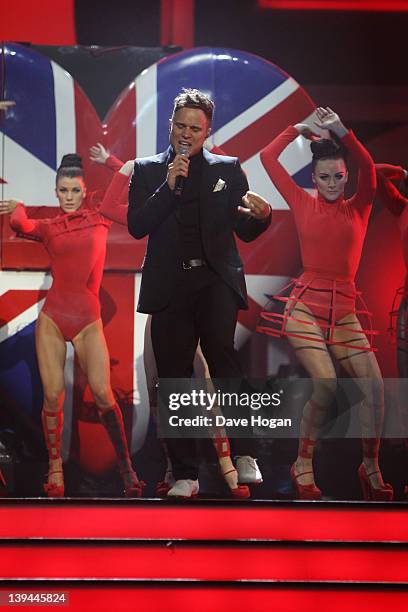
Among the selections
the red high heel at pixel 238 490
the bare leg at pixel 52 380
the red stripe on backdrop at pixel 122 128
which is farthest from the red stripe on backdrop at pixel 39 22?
the red high heel at pixel 238 490

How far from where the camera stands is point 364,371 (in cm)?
218

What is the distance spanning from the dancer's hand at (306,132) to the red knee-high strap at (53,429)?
3.79ft

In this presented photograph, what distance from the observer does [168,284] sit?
216cm

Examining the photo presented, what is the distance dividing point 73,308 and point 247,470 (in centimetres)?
75

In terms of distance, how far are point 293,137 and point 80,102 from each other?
675mm

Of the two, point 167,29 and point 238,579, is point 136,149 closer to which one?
point 167,29

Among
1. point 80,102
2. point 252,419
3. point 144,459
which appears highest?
point 80,102

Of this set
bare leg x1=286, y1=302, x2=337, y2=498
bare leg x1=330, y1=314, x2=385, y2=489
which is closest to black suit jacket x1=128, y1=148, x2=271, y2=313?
bare leg x1=286, y1=302, x2=337, y2=498

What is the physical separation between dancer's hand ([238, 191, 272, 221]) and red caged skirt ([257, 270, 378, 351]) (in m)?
0.22

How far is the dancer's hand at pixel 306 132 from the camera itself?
219 centimetres

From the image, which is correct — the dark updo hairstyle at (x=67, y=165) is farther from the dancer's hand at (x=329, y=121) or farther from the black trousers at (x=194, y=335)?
the dancer's hand at (x=329, y=121)

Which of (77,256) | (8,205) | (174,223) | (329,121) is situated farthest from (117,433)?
(329,121)

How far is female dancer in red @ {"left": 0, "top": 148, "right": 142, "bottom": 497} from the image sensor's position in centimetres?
218

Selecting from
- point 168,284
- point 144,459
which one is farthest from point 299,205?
point 144,459
